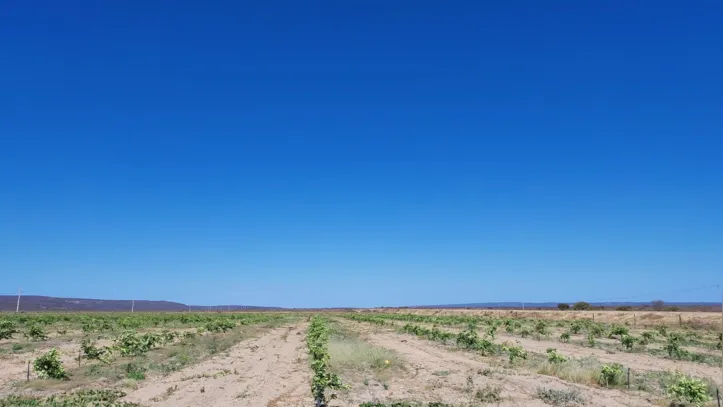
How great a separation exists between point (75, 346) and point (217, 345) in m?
8.43

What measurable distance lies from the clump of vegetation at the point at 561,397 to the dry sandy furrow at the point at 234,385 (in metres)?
6.83

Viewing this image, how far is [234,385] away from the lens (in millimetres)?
17000

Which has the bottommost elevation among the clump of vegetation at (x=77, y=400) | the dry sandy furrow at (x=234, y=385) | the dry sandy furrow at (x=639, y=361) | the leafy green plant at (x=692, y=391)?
the dry sandy furrow at (x=639, y=361)

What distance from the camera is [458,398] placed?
14875mm

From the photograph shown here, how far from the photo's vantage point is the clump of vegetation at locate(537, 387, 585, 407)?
558 inches

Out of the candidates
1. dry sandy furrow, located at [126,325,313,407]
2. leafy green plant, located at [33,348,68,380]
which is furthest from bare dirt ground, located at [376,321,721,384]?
leafy green plant, located at [33,348,68,380]

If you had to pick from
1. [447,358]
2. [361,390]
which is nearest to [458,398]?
[361,390]

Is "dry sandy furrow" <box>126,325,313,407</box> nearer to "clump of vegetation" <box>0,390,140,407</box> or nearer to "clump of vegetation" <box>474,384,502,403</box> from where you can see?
"clump of vegetation" <box>0,390,140,407</box>

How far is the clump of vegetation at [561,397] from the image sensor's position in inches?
558

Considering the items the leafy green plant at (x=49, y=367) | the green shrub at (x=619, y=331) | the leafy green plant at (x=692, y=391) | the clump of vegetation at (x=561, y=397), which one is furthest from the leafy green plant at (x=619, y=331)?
the leafy green plant at (x=49, y=367)

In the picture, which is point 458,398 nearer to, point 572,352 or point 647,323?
point 572,352

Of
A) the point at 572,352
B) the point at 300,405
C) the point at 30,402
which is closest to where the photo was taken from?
the point at 30,402

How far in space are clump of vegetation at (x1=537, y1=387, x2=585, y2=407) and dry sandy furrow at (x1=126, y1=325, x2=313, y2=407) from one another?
6.83 m

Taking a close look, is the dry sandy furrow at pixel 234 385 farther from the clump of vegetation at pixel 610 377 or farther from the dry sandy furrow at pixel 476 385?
the clump of vegetation at pixel 610 377
